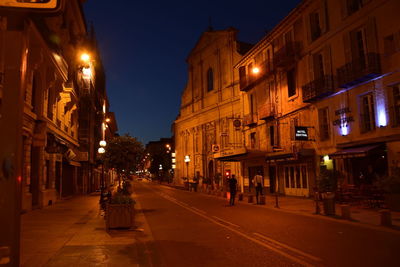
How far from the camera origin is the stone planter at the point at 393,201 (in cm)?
1491

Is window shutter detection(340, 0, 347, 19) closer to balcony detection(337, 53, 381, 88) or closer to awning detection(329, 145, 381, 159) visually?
balcony detection(337, 53, 381, 88)

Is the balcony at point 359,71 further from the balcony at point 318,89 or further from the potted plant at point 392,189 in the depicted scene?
the potted plant at point 392,189

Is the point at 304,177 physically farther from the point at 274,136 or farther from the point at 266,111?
the point at 266,111

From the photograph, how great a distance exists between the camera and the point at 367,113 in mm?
19781

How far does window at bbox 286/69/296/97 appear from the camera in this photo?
27.8 m

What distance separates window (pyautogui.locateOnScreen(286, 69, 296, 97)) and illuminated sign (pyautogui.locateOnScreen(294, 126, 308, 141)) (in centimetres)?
483

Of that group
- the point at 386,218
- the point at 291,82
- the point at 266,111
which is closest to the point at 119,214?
the point at 386,218

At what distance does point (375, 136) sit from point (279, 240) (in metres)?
11.7

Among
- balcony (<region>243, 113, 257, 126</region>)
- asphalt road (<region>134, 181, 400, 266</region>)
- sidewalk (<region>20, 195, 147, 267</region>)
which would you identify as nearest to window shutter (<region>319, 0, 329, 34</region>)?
balcony (<region>243, 113, 257, 126</region>)

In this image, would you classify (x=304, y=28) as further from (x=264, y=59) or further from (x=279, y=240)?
(x=279, y=240)

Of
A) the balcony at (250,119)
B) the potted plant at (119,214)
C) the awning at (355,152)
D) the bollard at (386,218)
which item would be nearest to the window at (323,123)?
the awning at (355,152)

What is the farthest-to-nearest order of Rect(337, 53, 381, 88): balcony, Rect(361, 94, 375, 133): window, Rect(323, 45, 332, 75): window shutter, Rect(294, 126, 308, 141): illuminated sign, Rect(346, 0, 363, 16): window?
Rect(294, 126, 308, 141): illuminated sign, Rect(323, 45, 332, 75): window shutter, Rect(346, 0, 363, 16): window, Rect(361, 94, 375, 133): window, Rect(337, 53, 381, 88): balcony

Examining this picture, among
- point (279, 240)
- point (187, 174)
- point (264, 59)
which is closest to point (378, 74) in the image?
point (279, 240)

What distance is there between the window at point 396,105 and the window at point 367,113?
5.07ft
